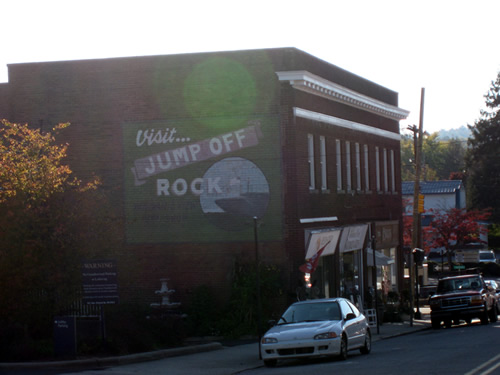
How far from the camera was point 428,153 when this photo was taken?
13175 centimetres

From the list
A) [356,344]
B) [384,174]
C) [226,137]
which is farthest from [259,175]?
[384,174]

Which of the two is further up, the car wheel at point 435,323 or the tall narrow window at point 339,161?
the tall narrow window at point 339,161

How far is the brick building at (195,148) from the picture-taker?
29188 millimetres

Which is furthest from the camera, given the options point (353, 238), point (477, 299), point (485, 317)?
point (353, 238)

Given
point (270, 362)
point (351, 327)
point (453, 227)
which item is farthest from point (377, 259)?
point (453, 227)

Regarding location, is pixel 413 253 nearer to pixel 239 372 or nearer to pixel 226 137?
pixel 226 137

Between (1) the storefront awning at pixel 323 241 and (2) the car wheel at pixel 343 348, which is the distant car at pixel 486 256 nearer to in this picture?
(1) the storefront awning at pixel 323 241

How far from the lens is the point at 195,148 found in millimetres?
29531

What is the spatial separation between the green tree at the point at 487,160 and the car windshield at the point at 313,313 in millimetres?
59854

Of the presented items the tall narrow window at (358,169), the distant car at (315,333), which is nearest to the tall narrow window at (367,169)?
the tall narrow window at (358,169)

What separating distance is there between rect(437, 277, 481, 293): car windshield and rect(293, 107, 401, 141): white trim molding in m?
7.57

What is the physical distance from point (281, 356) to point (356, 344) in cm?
230

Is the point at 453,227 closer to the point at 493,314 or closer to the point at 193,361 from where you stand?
the point at 493,314

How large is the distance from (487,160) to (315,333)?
62.4m
